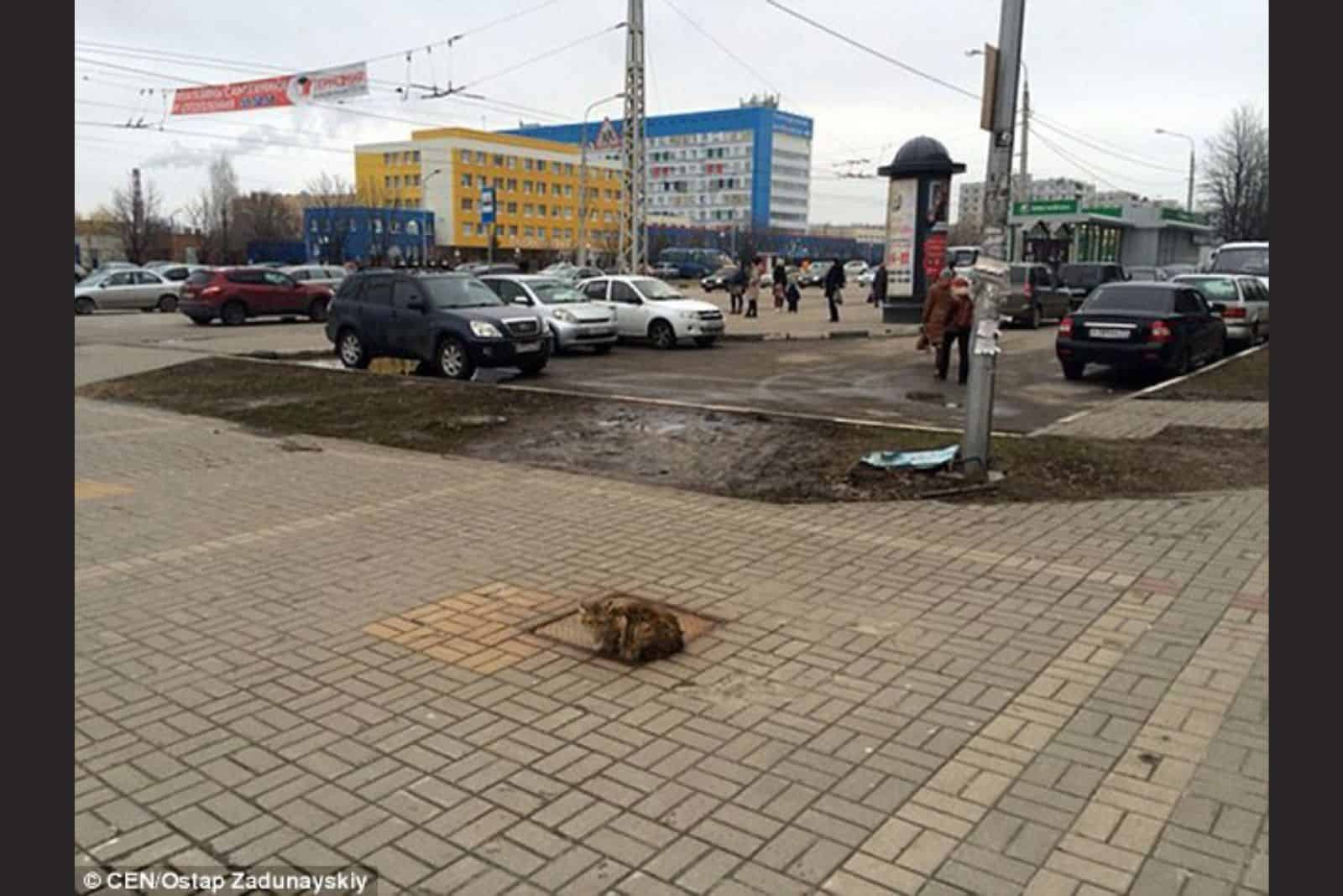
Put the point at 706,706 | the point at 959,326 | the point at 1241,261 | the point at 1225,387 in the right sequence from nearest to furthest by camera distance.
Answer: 1. the point at 706,706
2. the point at 1225,387
3. the point at 959,326
4. the point at 1241,261

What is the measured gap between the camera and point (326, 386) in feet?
48.3

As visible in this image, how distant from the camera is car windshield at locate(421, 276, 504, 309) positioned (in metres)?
16.3

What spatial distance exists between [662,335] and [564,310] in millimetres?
2582

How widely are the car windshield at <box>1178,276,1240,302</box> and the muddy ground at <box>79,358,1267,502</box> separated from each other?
39.5 ft

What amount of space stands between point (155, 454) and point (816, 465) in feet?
22.2

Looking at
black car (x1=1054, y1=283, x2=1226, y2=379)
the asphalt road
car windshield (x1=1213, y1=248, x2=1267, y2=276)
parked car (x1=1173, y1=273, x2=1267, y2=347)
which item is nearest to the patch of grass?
black car (x1=1054, y1=283, x2=1226, y2=379)

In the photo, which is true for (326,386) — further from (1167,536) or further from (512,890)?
(512,890)

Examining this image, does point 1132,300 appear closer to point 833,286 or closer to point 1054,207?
point 833,286

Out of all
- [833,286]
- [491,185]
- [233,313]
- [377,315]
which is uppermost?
[491,185]

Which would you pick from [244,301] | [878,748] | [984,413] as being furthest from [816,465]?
[244,301]

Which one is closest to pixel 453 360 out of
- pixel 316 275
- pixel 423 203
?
pixel 316 275

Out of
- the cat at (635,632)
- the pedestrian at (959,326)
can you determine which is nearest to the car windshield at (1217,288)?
the pedestrian at (959,326)

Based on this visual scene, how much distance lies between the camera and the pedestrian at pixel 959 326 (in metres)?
15.0

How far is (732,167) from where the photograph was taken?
391 ft
